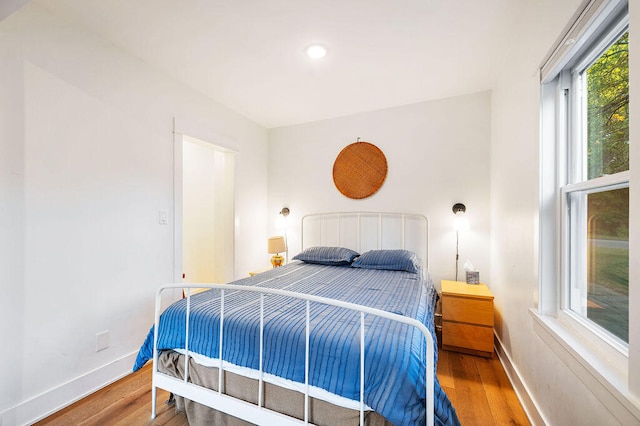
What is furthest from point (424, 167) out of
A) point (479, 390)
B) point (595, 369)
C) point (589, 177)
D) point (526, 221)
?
point (595, 369)

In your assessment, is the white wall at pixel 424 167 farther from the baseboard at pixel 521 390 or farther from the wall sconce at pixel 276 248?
the baseboard at pixel 521 390

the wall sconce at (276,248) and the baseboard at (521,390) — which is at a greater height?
the wall sconce at (276,248)

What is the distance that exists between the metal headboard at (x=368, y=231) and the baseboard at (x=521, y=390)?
1.01 metres

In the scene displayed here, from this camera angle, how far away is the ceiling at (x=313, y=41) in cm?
170

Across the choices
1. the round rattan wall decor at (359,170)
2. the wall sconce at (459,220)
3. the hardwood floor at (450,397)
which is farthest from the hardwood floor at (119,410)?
the wall sconce at (459,220)

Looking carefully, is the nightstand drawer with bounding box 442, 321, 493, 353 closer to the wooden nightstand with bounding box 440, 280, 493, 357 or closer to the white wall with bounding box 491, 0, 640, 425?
the wooden nightstand with bounding box 440, 280, 493, 357

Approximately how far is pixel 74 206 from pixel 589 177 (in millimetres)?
2976

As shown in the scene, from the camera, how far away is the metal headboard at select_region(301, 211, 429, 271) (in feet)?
10.1

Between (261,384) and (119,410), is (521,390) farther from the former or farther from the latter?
(119,410)

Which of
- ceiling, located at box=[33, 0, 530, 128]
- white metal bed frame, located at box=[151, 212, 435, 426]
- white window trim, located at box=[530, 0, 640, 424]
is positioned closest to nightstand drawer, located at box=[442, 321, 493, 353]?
white window trim, located at box=[530, 0, 640, 424]

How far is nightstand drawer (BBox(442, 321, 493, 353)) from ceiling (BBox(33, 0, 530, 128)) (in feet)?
7.46

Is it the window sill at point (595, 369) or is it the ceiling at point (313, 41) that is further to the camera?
the ceiling at point (313, 41)

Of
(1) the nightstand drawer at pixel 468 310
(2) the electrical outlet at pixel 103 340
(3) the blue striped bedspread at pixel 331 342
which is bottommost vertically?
(2) the electrical outlet at pixel 103 340

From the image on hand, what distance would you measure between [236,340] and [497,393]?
5.87ft
